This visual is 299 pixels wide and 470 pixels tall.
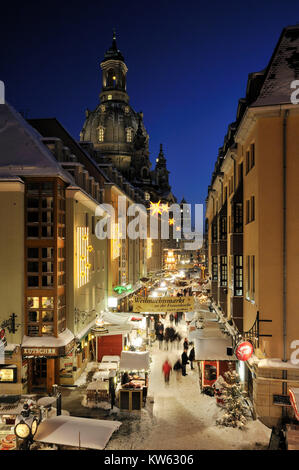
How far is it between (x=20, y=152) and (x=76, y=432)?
1499 centimetres

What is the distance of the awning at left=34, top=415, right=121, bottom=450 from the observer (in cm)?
1133

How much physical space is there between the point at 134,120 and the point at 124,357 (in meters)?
87.2

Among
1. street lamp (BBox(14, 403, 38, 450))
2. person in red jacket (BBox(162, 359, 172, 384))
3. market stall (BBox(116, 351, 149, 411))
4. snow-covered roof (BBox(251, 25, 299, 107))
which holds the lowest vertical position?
person in red jacket (BBox(162, 359, 172, 384))

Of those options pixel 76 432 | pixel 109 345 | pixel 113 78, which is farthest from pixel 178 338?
pixel 113 78

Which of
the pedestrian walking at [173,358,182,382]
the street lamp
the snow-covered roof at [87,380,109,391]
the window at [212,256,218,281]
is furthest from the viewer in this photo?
the window at [212,256,218,281]

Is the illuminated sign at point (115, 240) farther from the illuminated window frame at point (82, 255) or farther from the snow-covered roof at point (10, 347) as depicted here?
the snow-covered roof at point (10, 347)

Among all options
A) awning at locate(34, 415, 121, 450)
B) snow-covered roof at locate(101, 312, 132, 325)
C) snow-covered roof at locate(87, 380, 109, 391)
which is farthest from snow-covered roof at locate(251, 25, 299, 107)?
snow-covered roof at locate(101, 312, 132, 325)

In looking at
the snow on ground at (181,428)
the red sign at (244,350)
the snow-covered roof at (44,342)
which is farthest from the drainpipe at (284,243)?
the snow-covered roof at (44,342)

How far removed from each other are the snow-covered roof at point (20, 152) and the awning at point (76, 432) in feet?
40.5

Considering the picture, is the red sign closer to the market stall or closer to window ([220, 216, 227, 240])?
the market stall

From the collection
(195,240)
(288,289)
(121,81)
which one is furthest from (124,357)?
(195,240)

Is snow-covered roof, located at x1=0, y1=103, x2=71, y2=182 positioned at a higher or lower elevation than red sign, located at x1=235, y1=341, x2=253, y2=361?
higher

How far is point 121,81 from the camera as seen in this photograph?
105938mm

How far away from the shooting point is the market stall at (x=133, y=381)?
63.0 ft
